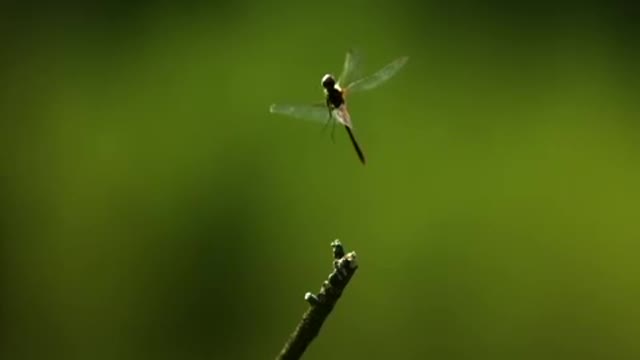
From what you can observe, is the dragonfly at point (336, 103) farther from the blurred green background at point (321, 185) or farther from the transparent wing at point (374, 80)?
the blurred green background at point (321, 185)

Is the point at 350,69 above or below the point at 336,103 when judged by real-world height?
above

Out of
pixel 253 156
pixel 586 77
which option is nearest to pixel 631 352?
pixel 586 77

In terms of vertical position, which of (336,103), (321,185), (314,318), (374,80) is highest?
(321,185)

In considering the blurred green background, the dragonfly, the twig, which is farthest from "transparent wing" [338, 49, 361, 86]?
the twig

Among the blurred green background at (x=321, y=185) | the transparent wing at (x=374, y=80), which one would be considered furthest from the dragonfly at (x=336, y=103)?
the blurred green background at (x=321, y=185)

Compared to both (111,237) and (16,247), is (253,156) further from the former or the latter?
(16,247)

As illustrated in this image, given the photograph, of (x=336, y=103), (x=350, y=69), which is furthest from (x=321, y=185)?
(x=336, y=103)

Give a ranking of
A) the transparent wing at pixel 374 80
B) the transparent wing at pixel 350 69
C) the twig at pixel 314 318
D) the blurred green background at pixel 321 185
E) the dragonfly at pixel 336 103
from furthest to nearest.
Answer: the blurred green background at pixel 321 185 → the transparent wing at pixel 350 69 → the transparent wing at pixel 374 80 → the dragonfly at pixel 336 103 → the twig at pixel 314 318

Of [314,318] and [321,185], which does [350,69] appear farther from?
[314,318]

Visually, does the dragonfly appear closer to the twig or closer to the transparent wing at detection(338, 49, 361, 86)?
the transparent wing at detection(338, 49, 361, 86)
